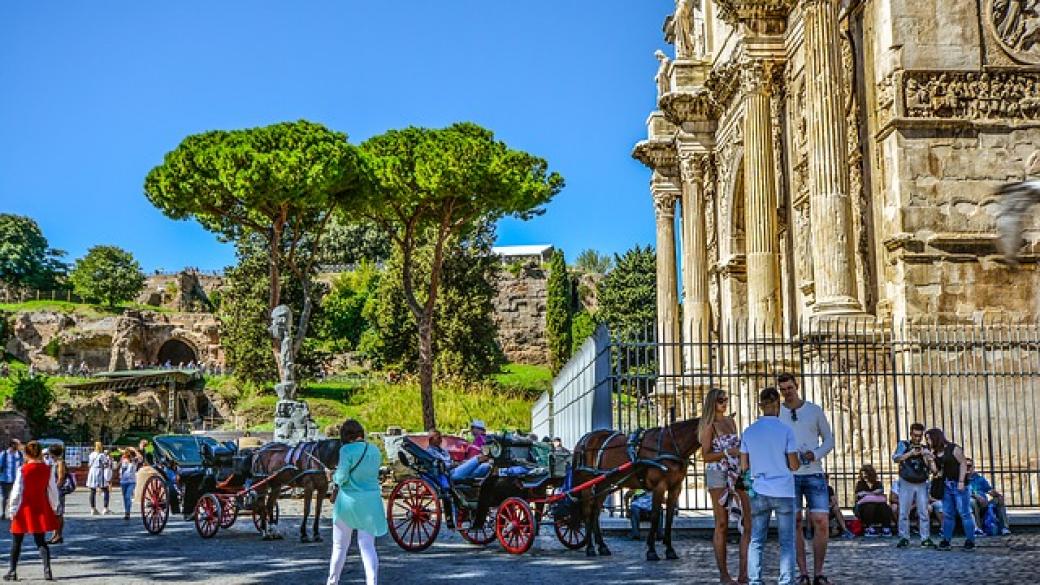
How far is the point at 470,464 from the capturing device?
11688mm

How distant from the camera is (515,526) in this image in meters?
11.1

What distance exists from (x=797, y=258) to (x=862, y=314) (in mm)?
3666

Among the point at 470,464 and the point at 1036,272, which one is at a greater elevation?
the point at 1036,272

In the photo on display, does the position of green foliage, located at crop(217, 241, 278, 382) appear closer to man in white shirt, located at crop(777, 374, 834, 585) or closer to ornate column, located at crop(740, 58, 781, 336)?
ornate column, located at crop(740, 58, 781, 336)

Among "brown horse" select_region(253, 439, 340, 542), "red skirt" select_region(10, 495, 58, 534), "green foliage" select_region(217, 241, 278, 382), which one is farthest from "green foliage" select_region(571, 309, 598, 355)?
"red skirt" select_region(10, 495, 58, 534)

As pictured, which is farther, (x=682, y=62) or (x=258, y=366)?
(x=258, y=366)

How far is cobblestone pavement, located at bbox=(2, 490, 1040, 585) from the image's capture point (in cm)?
922

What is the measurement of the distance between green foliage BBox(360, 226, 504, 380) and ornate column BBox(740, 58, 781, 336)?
95.6ft

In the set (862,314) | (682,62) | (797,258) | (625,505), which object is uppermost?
(682,62)

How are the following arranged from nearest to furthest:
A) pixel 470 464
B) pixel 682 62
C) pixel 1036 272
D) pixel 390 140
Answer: pixel 470 464
pixel 1036 272
pixel 682 62
pixel 390 140

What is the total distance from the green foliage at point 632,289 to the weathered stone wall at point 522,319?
16109 mm

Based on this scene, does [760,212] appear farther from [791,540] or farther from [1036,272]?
[791,540]

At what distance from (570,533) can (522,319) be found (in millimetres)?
65980

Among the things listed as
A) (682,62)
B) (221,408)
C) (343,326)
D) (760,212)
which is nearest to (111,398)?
(221,408)
